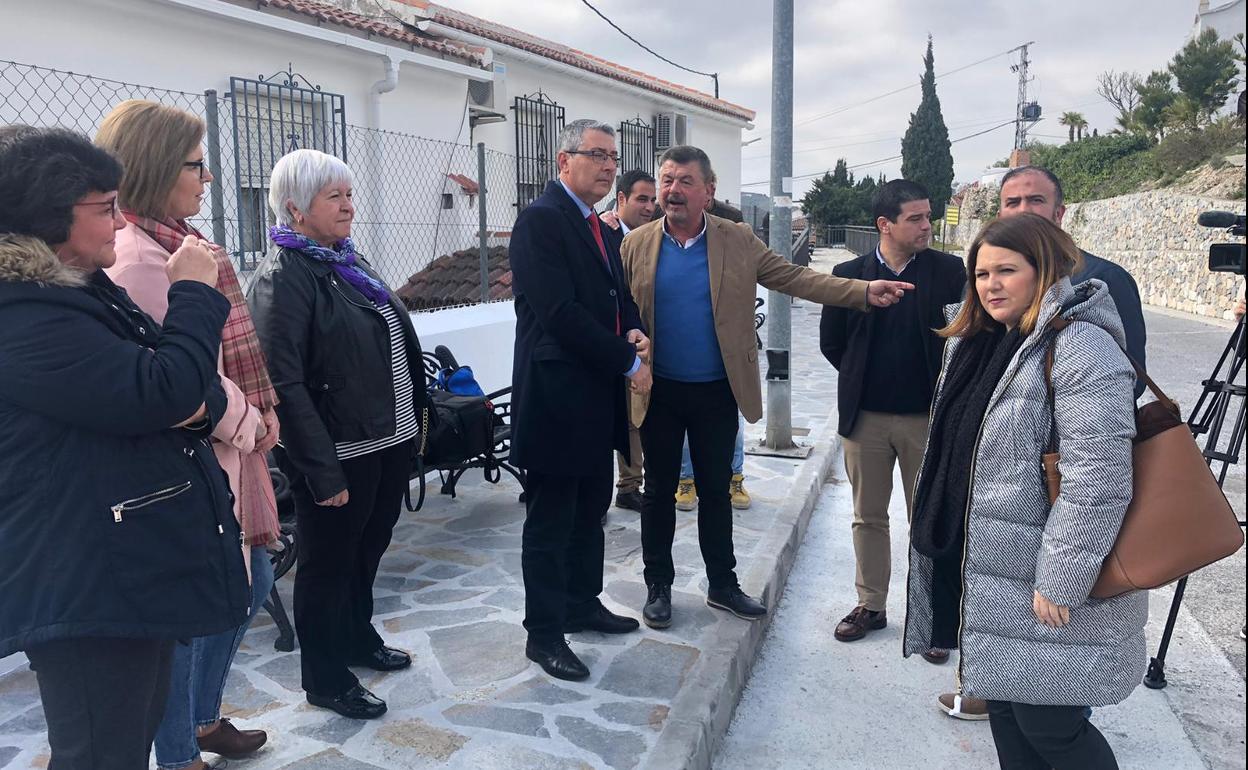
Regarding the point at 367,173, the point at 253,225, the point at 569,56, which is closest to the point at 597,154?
the point at 253,225

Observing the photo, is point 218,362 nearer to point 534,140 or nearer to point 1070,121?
point 534,140

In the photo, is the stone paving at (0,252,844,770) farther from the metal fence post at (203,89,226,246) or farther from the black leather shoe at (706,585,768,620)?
the metal fence post at (203,89,226,246)

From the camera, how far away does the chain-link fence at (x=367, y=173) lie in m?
6.38

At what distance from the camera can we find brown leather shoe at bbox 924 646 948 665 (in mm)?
3682

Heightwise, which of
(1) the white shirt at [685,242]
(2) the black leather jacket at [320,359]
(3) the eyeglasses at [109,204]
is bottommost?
(2) the black leather jacket at [320,359]

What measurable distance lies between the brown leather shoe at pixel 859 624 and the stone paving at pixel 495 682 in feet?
1.22

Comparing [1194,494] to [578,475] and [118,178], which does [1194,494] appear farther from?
[118,178]

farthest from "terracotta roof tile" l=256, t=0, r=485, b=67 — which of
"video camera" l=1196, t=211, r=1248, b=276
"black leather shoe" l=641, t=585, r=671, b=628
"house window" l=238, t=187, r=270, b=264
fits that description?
"video camera" l=1196, t=211, r=1248, b=276

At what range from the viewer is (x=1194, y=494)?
79.6 inches

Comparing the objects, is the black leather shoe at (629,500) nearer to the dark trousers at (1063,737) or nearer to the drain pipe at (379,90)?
the dark trousers at (1063,737)

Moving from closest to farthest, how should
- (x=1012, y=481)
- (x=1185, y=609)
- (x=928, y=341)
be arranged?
(x=1012, y=481), (x=928, y=341), (x=1185, y=609)

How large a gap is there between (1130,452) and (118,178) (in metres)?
2.28

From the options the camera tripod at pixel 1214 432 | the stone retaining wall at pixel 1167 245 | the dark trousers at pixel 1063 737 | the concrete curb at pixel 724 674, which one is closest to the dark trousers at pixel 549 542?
the concrete curb at pixel 724 674

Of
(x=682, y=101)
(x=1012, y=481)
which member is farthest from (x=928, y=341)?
(x=682, y=101)
